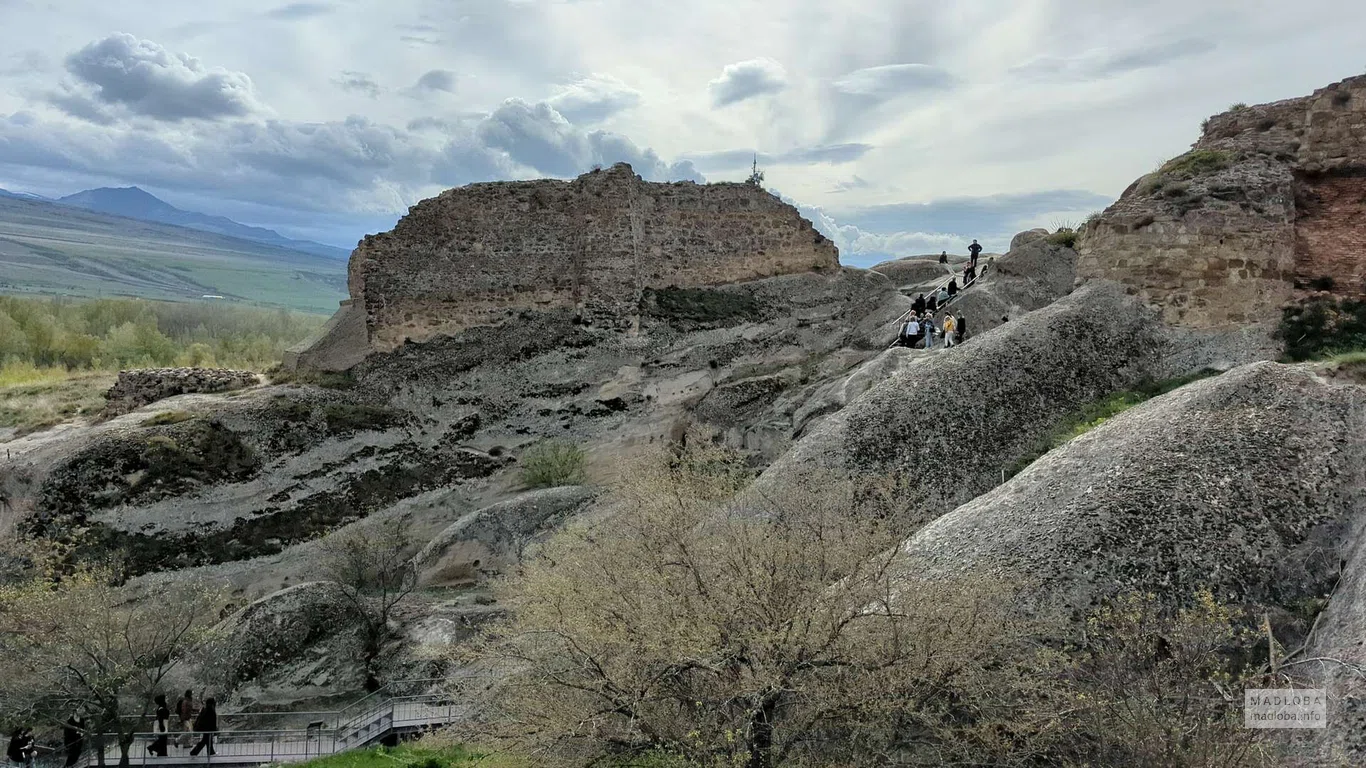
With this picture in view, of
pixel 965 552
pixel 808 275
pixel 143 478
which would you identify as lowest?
pixel 143 478

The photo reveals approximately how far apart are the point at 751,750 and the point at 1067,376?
11301 mm

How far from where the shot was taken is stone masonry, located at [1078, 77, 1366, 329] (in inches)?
663

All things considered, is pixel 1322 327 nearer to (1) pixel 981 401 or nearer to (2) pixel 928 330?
(1) pixel 981 401

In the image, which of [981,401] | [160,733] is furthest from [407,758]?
[981,401]

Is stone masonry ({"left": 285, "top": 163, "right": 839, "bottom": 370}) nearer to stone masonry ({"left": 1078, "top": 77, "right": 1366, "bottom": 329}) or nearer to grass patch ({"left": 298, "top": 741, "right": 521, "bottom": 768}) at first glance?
stone masonry ({"left": 1078, "top": 77, "right": 1366, "bottom": 329})

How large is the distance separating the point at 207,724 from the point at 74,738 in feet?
9.90

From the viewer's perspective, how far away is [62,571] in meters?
21.4

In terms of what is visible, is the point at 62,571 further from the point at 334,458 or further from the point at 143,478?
the point at 334,458

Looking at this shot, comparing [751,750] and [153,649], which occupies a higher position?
[751,750]

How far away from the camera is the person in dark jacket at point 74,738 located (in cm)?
1581

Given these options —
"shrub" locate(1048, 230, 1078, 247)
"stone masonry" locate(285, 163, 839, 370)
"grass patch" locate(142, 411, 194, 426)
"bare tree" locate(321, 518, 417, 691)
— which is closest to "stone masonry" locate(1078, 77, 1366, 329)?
"shrub" locate(1048, 230, 1078, 247)

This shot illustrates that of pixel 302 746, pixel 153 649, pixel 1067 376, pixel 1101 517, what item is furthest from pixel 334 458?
pixel 1101 517

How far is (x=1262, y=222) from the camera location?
1698 centimetres

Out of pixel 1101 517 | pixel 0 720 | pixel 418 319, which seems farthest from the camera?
pixel 418 319
